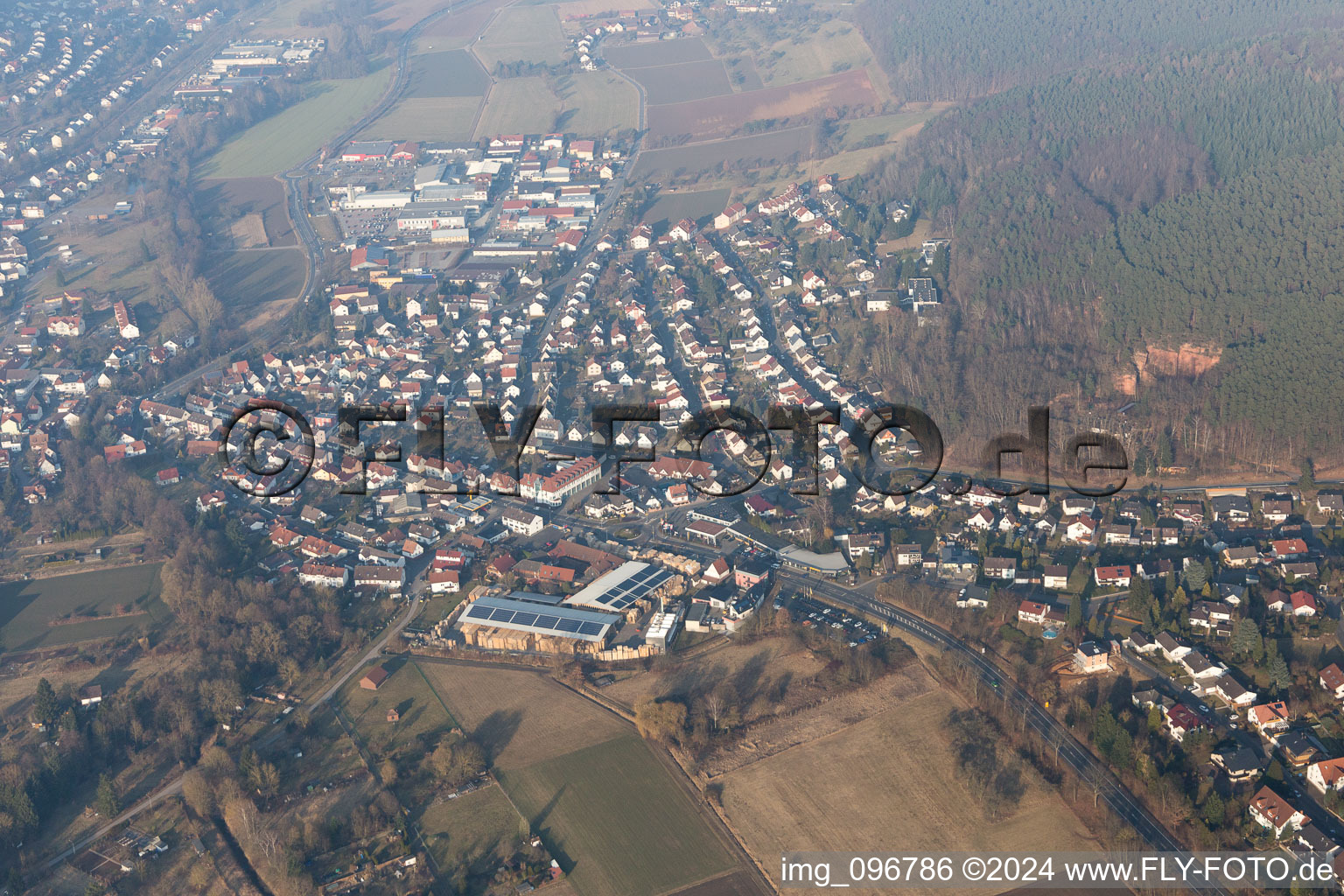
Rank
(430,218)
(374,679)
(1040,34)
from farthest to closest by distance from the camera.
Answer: (1040,34)
(430,218)
(374,679)

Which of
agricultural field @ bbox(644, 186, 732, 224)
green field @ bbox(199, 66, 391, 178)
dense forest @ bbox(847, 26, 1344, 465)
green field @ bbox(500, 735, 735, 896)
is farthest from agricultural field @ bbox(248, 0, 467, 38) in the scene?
green field @ bbox(500, 735, 735, 896)

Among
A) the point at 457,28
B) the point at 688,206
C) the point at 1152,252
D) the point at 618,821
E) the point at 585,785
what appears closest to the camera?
the point at 618,821

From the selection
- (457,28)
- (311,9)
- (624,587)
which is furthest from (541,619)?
(311,9)

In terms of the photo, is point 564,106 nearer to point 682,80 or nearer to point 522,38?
point 682,80

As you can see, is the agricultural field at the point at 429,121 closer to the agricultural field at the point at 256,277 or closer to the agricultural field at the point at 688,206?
the agricultural field at the point at 688,206

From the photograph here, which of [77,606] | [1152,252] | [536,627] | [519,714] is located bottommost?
[519,714]

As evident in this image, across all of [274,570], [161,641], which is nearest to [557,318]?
[274,570]

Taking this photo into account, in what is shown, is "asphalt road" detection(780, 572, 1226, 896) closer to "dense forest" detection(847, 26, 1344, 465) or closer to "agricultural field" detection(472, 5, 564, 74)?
"dense forest" detection(847, 26, 1344, 465)
